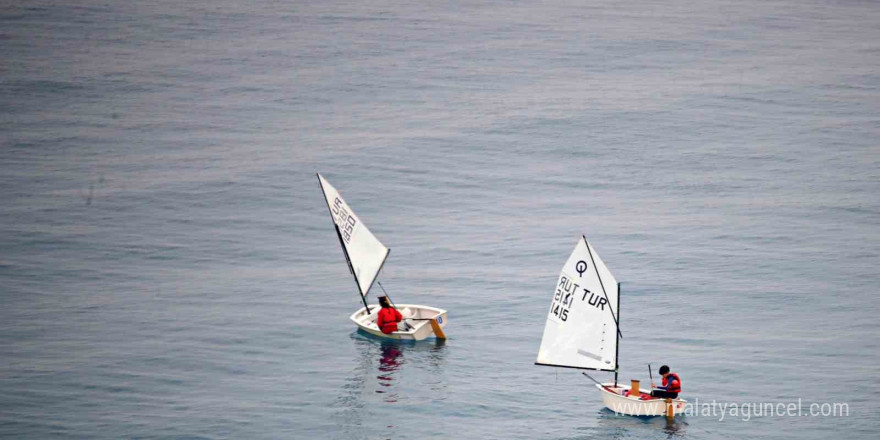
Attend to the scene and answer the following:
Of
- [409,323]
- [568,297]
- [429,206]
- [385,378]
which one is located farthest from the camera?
[429,206]

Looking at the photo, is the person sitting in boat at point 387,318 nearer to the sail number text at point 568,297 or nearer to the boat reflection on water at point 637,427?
the sail number text at point 568,297

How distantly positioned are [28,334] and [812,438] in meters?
37.3

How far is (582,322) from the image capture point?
1678 inches

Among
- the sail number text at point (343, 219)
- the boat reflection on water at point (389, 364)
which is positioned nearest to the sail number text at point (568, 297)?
the boat reflection on water at point (389, 364)

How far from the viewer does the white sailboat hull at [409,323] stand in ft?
168

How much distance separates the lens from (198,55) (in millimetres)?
116438

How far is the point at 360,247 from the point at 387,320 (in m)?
4.83

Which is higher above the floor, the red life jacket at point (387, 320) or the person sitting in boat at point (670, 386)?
the red life jacket at point (387, 320)

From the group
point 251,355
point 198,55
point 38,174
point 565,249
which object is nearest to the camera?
point 251,355

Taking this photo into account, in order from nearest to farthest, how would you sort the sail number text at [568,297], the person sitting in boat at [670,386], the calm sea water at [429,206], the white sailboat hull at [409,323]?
the person sitting in boat at [670,386] < the sail number text at [568,297] < the calm sea water at [429,206] < the white sailboat hull at [409,323]

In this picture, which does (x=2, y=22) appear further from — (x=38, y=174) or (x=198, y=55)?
(x=38, y=174)

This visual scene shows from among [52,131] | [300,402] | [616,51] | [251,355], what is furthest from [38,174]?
[616,51]

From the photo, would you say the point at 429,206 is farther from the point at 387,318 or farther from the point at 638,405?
the point at 638,405

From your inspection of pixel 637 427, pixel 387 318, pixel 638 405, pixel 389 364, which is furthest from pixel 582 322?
pixel 387 318
